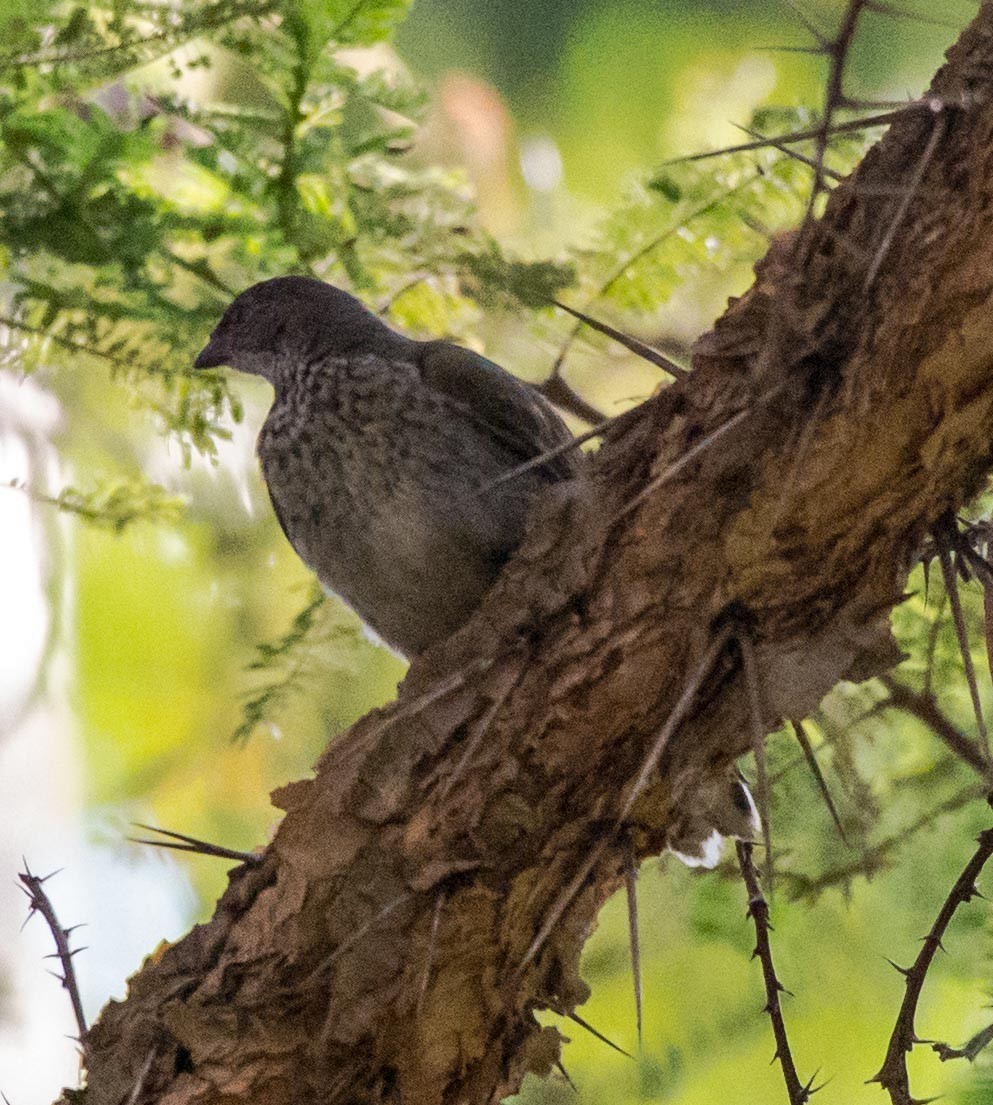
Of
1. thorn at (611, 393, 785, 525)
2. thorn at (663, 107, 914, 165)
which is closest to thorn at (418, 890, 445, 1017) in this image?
thorn at (611, 393, 785, 525)

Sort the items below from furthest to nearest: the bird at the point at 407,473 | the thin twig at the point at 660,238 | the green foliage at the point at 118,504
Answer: the green foliage at the point at 118,504
the thin twig at the point at 660,238
the bird at the point at 407,473

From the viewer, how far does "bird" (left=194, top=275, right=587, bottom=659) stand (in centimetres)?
193

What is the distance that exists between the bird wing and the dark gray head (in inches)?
9.1

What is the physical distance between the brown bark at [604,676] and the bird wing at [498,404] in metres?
0.60

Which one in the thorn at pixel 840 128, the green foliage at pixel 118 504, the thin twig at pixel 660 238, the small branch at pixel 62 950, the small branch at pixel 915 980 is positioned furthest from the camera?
the green foliage at pixel 118 504

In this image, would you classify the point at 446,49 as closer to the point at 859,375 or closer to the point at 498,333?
the point at 498,333

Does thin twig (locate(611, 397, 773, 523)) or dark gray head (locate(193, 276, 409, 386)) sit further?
dark gray head (locate(193, 276, 409, 386))

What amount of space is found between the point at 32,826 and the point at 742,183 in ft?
7.10

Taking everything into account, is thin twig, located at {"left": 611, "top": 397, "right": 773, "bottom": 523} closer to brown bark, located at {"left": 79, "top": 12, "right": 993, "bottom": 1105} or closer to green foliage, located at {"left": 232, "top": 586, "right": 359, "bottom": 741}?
brown bark, located at {"left": 79, "top": 12, "right": 993, "bottom": 1105}

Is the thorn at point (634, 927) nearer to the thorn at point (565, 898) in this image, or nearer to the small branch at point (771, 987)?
the thorn at point (565, 898)

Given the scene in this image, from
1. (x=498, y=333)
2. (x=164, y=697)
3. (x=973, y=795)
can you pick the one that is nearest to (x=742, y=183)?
(x=498, y=333)

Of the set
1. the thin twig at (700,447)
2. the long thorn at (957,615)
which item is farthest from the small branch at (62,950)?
the long thorn at (957,615)

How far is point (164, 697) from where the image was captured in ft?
10.2

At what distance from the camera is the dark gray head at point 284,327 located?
90.0 inches
